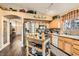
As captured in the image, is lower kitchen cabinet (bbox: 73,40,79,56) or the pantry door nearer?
lower kitchen cabinet (bbox: 73,40,79,56)

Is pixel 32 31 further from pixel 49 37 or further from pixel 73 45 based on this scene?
pixel 73 45

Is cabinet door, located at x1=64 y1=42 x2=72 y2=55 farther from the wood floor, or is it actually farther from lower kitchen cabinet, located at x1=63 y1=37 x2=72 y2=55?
the wood floor

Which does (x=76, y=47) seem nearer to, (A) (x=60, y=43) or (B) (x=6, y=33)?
(A) (x=60, y=43)

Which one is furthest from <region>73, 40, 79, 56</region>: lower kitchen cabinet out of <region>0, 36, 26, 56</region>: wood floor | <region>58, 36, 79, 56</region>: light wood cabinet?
<region>0, 36, 26, 56</region>: wood floor

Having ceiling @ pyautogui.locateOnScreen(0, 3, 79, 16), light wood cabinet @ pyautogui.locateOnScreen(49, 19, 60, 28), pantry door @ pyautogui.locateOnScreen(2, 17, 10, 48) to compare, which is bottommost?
pantry door @ pyautogui.locateOnScreen(2, 17, 10, 48)

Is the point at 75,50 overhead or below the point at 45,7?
below

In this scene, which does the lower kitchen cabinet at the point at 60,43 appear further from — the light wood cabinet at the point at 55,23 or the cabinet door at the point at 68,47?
the light wood cabinet at the point at 55,23

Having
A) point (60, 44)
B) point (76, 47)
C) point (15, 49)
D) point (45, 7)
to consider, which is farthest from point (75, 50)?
point (15, 49)

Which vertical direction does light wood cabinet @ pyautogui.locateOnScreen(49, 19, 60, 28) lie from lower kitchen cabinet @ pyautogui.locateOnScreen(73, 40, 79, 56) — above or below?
above

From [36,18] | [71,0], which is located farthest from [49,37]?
[71,0]

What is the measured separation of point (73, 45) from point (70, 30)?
0.27 metres

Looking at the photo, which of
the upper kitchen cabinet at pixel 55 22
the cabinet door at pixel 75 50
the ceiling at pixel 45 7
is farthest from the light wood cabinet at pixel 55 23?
the cabinet door at pixel 75 50

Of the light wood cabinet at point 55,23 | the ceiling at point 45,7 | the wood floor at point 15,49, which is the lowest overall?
the wood floor at point 15,49

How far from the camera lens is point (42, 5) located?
6.79 feet
